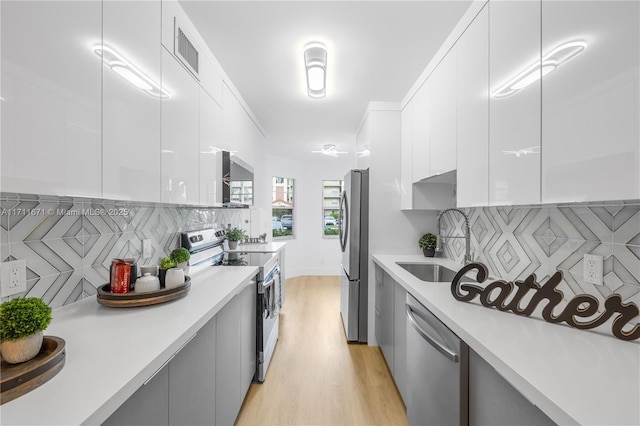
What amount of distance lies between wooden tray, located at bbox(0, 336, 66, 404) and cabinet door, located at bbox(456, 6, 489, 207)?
1728mm

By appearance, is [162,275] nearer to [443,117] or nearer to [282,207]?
[443,117]

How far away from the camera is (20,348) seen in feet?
2.37

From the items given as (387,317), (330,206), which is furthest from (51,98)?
(330,206)

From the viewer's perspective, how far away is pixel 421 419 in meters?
1.51

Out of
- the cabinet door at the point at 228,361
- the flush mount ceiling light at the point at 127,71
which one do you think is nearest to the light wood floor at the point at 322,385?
the cabinet door at the point at 228,361

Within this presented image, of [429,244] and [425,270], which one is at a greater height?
[429,244]

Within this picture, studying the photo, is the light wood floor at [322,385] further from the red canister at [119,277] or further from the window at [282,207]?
the window at [282,207]

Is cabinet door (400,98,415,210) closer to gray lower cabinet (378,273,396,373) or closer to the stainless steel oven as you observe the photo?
gray lower cabinet (378,273,396,373)

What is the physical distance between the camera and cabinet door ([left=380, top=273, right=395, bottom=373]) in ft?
7.54

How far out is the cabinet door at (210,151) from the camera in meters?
1.94

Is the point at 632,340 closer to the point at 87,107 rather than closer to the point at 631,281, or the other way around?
the point at 631,281

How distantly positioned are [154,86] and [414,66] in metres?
1.87

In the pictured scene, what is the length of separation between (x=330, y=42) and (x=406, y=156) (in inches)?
52.1

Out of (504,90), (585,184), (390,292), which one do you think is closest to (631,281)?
(585,184)
